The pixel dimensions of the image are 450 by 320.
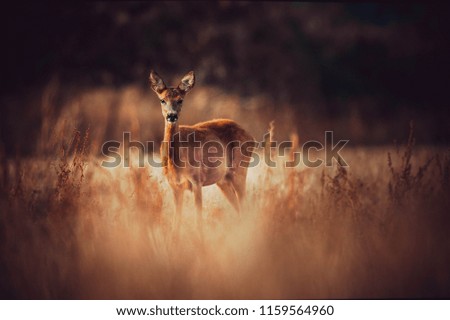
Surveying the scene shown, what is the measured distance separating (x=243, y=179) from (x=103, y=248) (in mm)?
2444

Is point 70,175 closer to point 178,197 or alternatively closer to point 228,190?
point 178,197

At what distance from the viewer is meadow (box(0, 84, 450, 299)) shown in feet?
13.9

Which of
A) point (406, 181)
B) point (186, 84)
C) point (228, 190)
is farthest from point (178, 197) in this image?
point (406, 181)

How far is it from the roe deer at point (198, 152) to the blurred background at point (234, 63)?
2671 mm

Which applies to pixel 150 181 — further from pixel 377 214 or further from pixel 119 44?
pixel 119 44

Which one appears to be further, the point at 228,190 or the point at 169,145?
the point at 228,190

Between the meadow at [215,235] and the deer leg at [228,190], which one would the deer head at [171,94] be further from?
the deer leg at [228,190]

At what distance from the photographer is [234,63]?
14516 mm

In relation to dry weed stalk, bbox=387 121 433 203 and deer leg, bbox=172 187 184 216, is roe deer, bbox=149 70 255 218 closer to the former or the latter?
deer leg, bbox=172 187 184 216

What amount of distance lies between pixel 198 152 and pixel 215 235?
169 centimetres

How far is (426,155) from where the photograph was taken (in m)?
5.08

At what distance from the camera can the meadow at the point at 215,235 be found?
4242mm

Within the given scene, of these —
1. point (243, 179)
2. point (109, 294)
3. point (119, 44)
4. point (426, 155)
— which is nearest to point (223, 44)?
point (119, 44)

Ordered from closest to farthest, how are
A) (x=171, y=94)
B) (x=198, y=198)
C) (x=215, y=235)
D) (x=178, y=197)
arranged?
(x=215, y=235)
(x=198, y=198)
(x=178, y=197)
(x=171, y=94)
